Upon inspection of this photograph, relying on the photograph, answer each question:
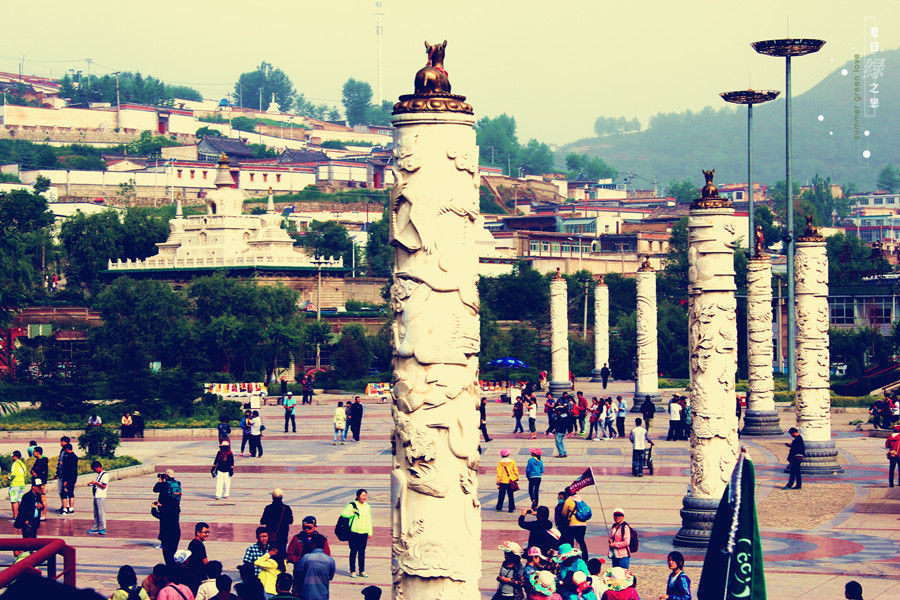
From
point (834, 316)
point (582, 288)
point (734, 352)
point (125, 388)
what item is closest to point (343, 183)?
point (582, 288)

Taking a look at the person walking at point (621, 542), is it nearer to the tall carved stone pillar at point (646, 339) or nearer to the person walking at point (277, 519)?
the person walking at point (277, 519)

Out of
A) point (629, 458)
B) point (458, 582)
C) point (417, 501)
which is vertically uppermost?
point (417, 501)

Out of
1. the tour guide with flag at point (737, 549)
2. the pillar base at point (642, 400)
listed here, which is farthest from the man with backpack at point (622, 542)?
the pillar base at point (642, 400)

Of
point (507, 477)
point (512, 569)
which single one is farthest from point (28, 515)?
point (512, 569)

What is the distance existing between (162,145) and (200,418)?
407ft

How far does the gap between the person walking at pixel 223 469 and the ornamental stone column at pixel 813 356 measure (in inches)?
511

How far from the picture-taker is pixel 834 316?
7419cm

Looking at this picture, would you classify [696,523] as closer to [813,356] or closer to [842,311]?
[813,356]

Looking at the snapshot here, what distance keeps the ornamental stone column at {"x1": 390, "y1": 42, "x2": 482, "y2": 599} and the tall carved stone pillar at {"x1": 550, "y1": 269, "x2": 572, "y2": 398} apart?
39.2 m

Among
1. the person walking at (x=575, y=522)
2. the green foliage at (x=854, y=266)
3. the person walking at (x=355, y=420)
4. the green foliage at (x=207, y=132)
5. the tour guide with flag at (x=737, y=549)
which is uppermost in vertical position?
the green foliage at (x=207, y=132)

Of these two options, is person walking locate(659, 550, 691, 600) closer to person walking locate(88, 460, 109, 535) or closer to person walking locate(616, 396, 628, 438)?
person walking locate(88, 460, 109, 535)

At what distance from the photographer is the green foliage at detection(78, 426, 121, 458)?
1219 inches

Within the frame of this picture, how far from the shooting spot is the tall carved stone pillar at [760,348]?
33.8m

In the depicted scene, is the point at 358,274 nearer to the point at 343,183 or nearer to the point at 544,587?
the point at 343,183
